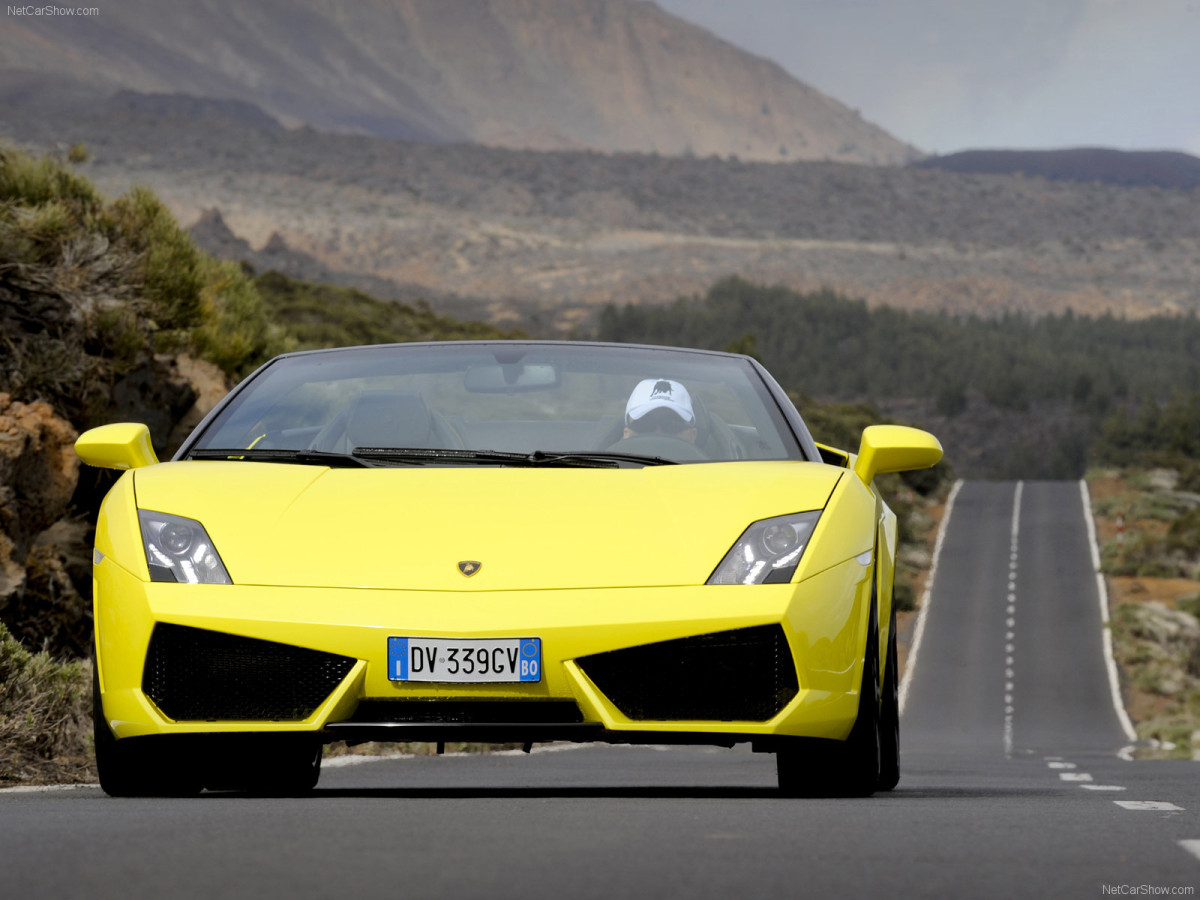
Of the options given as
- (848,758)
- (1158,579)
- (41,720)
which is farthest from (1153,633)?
(848,758)

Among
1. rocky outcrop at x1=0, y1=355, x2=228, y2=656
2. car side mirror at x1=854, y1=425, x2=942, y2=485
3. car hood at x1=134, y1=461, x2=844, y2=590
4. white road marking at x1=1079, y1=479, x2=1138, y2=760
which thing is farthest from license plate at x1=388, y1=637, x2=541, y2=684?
white road marking at x1=1079, y1=479, x2=1138, y2=760

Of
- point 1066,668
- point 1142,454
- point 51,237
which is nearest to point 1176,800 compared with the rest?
point 51,237

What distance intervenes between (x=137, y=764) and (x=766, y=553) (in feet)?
6.85

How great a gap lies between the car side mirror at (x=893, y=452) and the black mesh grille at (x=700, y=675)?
113 centimetres

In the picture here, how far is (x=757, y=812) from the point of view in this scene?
203 inches

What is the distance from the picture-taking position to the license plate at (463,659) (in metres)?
5.22

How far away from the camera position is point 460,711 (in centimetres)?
530

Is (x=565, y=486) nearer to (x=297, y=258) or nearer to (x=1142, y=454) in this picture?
(x=1142, y=454)

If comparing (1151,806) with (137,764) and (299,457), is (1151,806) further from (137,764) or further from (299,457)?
(137,764)

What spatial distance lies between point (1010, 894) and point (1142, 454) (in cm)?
17081

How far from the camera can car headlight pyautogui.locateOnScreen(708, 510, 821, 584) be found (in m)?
5.43

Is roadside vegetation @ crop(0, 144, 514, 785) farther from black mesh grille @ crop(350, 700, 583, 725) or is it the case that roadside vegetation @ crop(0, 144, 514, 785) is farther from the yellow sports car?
black mesh grille @ crop(350, 700, 583, 725)

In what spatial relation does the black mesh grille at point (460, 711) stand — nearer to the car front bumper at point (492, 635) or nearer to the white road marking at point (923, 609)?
the car front bumper at point (492, 635)

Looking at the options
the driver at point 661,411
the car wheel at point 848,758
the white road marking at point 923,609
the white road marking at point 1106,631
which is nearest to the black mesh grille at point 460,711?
the car wheel at point 848,758
